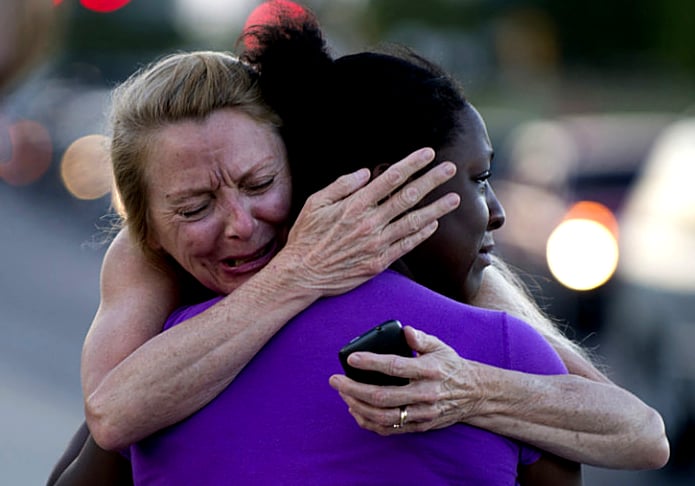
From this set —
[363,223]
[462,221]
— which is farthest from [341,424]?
[462,221]

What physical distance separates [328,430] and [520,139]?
13.4 m

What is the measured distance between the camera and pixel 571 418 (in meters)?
2.37

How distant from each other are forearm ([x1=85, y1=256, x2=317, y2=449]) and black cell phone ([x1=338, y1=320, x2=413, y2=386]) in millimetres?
260

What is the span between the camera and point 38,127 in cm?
1988

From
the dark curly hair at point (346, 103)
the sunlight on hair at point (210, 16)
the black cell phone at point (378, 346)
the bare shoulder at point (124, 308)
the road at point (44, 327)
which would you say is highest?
the sunlight on hair at point (210, 16)

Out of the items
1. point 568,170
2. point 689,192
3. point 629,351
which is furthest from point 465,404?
point 568,170

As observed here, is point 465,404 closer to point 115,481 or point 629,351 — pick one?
point 115,481

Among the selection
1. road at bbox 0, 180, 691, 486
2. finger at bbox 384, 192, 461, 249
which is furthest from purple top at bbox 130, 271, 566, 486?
road at bbox 0, 180, 691, 486

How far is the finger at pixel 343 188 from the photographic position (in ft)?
8.16

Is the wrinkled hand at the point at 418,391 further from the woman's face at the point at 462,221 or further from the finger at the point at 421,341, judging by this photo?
the woman's face at the point at 462,221

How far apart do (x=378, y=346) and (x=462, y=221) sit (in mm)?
499

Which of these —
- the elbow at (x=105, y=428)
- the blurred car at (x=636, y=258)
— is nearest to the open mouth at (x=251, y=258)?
the elbow at (x=105, y=428)

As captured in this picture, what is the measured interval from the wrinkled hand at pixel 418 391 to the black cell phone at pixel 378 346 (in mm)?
12

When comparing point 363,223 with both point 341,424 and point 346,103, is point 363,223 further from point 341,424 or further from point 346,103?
point 341,424
